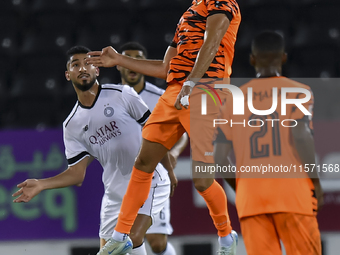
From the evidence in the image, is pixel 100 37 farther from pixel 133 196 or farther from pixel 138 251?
pixel 133 196

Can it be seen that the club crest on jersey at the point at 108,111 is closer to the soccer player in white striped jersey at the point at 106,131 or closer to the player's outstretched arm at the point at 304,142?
the soccer player in white striped jersey at the point at 106,131

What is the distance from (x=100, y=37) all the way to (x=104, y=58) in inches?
136

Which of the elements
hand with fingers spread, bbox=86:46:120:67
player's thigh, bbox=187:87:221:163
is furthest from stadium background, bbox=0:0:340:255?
hand with fingers spread, bbox=86:46:120:67

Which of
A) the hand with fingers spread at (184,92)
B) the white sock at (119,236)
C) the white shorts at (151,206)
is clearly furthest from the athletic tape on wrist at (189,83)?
the white shorts at (151,206)

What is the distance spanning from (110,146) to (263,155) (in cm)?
162

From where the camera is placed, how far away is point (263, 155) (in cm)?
262

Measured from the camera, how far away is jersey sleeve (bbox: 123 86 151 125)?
3988 mm

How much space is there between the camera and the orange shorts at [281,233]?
8.54 feet

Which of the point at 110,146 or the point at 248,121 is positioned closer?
the point at 248,121

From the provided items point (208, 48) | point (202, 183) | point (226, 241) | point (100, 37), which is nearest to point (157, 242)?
point (226, 241)

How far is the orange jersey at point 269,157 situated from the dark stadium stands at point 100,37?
3.64 metres

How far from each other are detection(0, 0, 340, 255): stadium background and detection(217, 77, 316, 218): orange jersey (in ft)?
7.89

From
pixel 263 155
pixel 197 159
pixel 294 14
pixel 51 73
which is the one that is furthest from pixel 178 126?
pixel 294 14

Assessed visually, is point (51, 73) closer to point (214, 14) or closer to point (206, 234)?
point (206, 234)
